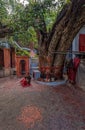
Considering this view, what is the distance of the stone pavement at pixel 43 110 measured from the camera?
202 inches

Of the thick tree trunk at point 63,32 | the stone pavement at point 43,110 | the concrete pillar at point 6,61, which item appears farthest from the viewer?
the concrete pillar at point 6,61

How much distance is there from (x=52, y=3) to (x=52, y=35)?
6.39 feet

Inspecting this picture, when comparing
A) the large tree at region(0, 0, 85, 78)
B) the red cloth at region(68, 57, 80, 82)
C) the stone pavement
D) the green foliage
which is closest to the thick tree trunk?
the large tree at region(0, 0, 85, 78)

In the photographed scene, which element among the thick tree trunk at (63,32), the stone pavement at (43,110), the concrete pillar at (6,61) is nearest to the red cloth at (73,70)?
the thick tree trunk at (63,32)

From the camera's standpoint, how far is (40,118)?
17.9ft

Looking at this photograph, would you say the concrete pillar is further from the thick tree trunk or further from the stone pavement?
the stone pavement

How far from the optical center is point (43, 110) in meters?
5.99

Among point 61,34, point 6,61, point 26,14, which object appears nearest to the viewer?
point 26,14

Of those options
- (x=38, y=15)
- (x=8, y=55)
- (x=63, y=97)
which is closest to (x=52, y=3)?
(x=38, y=15)

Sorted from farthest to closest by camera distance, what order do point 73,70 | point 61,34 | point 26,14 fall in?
point 73,70 < point 61,34 < point 26,14

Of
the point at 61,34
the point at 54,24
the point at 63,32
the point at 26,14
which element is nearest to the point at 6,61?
the point at 54,24

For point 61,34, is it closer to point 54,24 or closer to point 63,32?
point 63,32

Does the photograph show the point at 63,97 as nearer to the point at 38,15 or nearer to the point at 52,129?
the point at 52,129

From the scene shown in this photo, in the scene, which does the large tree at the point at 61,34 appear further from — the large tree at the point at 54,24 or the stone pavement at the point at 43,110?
the stone pavement at the point at 43,110
